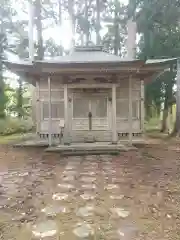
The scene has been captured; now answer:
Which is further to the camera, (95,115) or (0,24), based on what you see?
(0,24)

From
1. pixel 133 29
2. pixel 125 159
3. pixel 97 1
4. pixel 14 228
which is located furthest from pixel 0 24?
pixel 14 228

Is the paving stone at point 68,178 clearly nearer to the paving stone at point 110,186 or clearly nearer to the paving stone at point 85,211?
the paving stone at point 110,186

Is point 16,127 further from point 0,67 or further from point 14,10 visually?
point 14,10

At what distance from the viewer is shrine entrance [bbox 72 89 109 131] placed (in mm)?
13281

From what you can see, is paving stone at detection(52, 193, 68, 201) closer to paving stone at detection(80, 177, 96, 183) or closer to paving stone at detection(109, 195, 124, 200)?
paving stone at detection(109, 195, 124, 200)

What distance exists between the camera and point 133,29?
1859 centimetres

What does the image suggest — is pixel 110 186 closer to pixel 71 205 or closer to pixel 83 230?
pixel 71 205

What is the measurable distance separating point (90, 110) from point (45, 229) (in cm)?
983

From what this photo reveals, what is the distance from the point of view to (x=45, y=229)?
3.62 metres

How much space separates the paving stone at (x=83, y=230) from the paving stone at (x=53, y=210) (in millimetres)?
581

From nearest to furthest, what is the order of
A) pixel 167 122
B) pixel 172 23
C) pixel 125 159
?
pixel 125 159
pixel 172 23
pixel 167 122

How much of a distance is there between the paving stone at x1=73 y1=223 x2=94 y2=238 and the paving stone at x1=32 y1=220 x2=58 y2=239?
25cm

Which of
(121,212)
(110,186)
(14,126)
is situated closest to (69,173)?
(110,186)

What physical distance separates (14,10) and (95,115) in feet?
48.5
